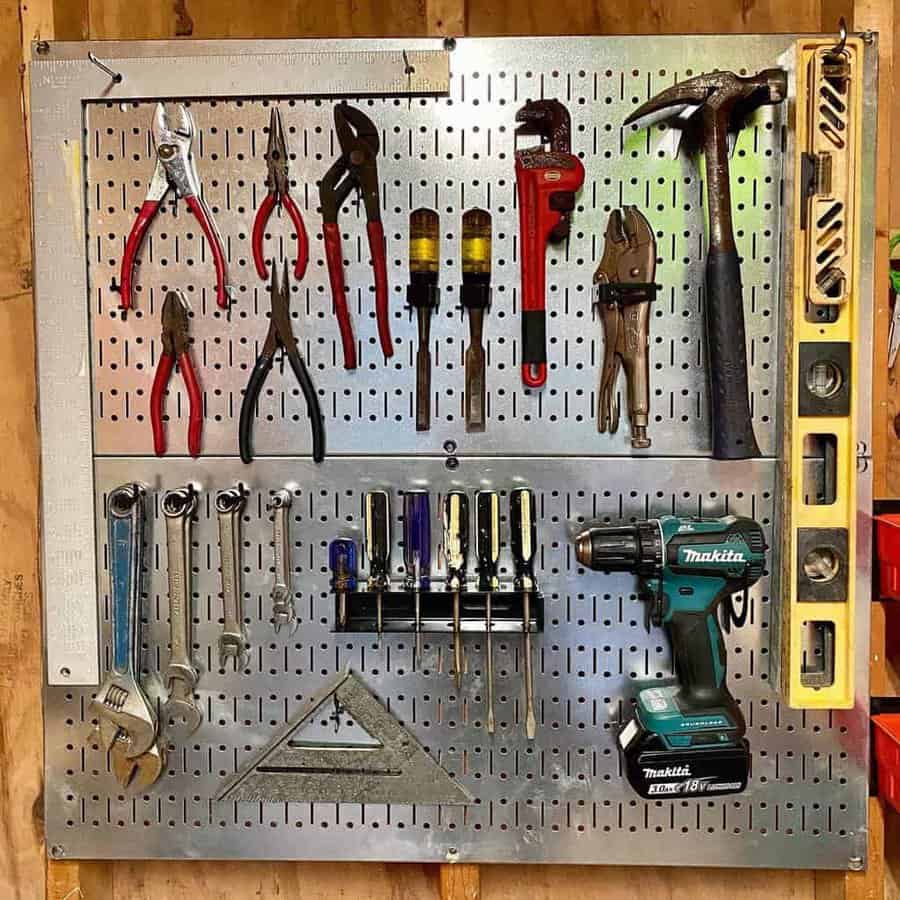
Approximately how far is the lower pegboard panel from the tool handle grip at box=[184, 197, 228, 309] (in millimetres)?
263

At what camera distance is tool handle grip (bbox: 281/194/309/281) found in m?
1.22

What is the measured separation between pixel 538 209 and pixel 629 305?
0.64 feet

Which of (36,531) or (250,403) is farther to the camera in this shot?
(36,531)

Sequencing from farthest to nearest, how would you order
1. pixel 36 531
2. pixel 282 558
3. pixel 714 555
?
pixel 36 531
pixel 282 558
pixel 714 555

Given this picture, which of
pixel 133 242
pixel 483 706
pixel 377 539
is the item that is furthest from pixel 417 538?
pixel 133 242

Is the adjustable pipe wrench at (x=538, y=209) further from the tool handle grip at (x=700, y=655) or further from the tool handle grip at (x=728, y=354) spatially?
the tool handle grip at (x=700, y=655)

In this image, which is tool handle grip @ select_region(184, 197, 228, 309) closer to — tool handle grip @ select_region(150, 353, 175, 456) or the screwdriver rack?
the screwdriver rack

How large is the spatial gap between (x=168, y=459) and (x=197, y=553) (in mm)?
155

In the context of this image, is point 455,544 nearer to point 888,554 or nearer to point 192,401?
point 192,401

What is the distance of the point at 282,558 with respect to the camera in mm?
1241

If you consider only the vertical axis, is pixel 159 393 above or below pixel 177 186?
below

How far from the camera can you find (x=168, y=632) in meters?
1.28

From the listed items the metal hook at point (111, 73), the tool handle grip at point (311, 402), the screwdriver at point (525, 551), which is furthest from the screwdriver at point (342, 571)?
the metal hook at point (111, 73)

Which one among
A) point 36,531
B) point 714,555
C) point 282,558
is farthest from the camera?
point 36,531
